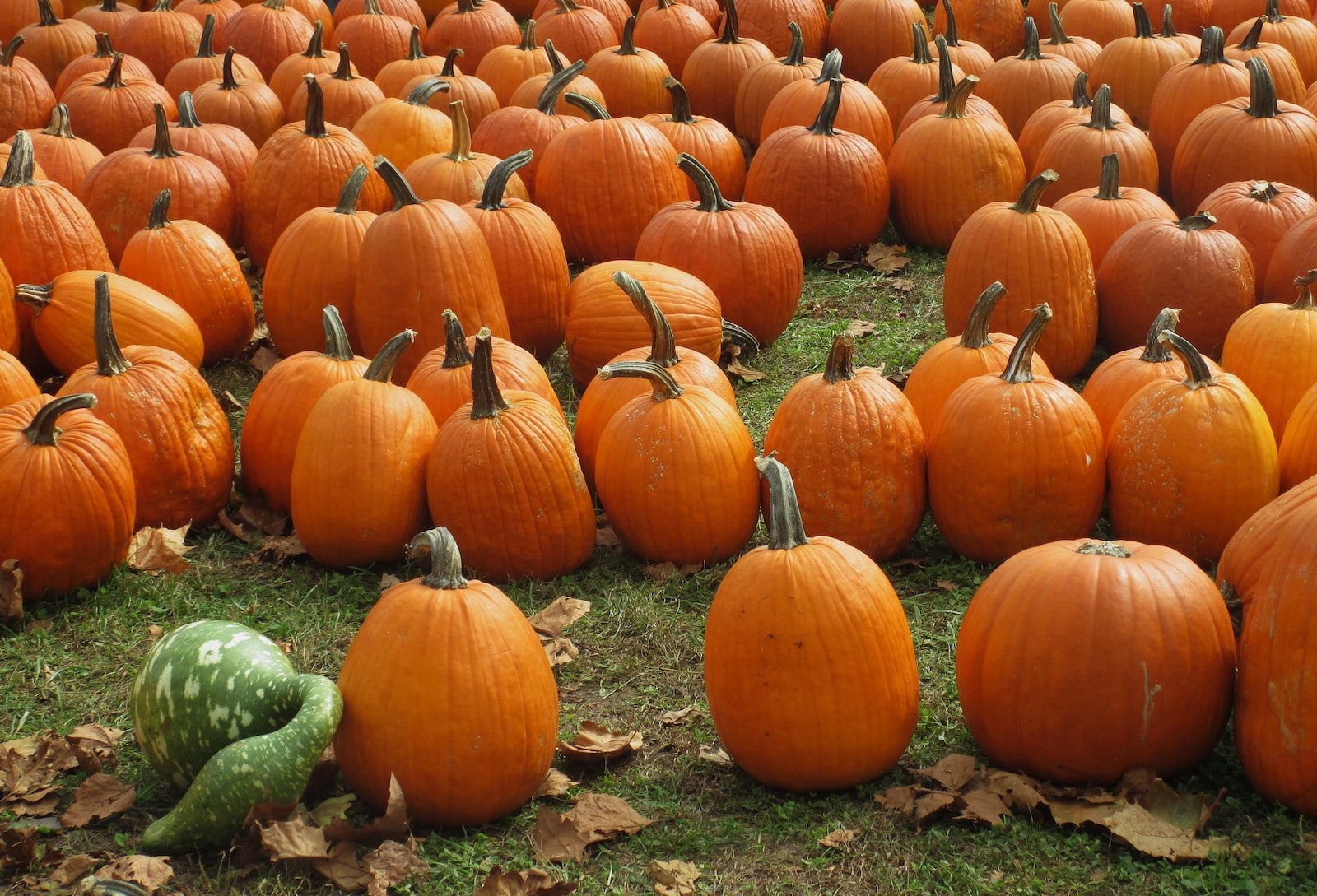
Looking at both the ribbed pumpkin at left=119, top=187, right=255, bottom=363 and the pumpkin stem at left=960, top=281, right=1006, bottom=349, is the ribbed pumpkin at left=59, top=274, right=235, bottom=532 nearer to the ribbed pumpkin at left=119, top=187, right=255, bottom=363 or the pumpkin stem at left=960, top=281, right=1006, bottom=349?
the ribbed pumpkin at left=119, top=187, right=255, bottom=363

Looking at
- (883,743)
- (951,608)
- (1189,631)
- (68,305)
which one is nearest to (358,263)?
(68,305)

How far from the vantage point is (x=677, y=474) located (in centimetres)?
420

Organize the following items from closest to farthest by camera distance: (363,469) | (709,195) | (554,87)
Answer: (363,469) < (709,195) < (554,87)

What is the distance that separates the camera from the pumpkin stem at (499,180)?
5.55 metres

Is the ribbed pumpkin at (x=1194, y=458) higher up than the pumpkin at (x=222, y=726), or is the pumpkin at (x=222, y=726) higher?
the ribbed pumpkin at (x=1194, y=458)

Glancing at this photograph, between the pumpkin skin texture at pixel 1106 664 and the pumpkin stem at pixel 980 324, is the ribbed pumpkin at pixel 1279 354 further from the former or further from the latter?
the pumpkin skin texture at pixel 1106 664

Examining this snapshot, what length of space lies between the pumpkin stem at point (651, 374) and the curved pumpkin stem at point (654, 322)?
99mm

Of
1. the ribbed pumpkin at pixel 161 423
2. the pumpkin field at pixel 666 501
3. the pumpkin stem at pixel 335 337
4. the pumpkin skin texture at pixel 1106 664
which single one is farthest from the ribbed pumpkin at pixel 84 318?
the pumpkin skin texture at pixel 1106 664

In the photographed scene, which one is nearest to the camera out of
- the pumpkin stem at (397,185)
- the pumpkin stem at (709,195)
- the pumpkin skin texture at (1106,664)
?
the pumpkin skin texture at (1106,664)

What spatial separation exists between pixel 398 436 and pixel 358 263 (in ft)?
4.77

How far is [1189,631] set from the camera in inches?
123

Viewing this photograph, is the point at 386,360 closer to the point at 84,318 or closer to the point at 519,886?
the point at 84,318

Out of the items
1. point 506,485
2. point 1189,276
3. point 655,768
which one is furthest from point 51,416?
point 1189,276

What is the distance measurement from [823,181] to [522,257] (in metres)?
1.69
